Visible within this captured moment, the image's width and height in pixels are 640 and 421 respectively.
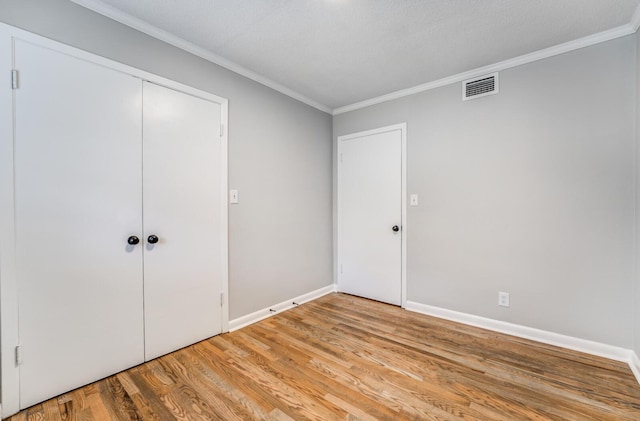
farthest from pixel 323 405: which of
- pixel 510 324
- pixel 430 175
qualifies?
pixel 430 175

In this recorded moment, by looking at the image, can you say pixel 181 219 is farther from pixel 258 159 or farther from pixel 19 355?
pixel 19 355

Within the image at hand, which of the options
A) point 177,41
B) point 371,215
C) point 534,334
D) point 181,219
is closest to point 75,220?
point 181,219

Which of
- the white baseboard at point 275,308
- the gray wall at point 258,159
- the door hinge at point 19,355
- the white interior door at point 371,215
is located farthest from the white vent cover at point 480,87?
the door hinge at point 19,355

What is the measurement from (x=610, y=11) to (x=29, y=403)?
170 inches

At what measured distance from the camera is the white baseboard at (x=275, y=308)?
8.32ft

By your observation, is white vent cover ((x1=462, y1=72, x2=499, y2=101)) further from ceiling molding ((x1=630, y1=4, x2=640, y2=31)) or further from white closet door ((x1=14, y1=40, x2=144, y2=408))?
white closet door ((x1=14, y1=40, x2=144, y2=408))

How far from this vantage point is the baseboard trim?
2014 millimetres

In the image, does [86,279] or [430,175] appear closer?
[86,279]

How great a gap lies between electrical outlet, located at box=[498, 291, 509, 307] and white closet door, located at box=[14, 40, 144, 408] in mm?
2986

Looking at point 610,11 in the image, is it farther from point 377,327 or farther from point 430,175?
point 377,327

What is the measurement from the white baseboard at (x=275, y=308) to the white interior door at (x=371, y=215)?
0.93 ft

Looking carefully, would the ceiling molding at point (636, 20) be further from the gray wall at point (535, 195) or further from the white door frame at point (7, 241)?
the white door frame at point (7, 241)

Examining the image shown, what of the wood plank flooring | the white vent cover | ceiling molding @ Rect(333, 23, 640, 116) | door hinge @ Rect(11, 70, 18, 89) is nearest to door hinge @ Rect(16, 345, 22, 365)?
the wood plank flooring

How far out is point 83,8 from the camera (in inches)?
66.7
